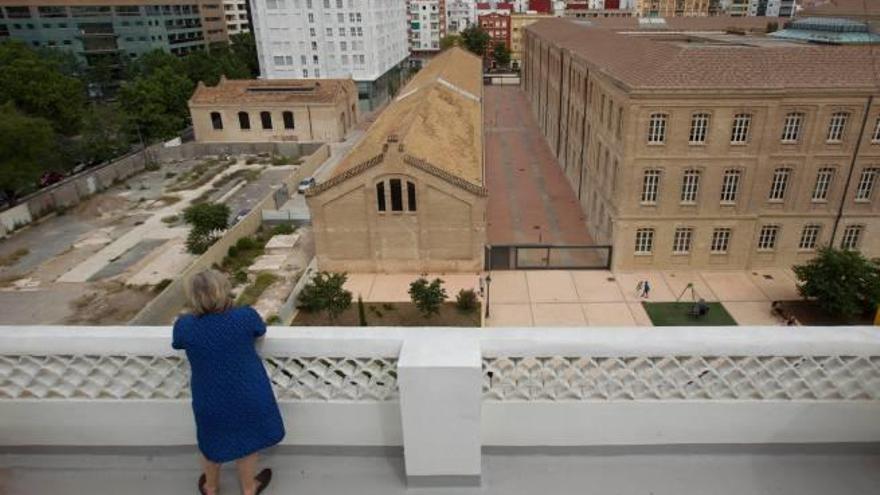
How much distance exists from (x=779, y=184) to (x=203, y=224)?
29144mm

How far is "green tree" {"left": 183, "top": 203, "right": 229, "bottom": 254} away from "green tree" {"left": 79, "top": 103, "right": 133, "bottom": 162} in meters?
21.5

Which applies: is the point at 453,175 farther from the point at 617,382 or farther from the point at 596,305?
the point at 617,382

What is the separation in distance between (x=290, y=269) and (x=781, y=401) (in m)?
27.8

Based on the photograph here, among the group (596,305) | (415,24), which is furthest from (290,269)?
(415,24)

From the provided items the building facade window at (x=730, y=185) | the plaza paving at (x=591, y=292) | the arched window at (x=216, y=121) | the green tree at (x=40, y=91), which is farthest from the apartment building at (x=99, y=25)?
the building facade window at (x=730, y=185)

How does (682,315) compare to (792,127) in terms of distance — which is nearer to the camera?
(682,315)

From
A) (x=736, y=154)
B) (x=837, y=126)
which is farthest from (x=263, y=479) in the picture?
(x=837, y=126)

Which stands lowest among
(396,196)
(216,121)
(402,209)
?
(216,121)

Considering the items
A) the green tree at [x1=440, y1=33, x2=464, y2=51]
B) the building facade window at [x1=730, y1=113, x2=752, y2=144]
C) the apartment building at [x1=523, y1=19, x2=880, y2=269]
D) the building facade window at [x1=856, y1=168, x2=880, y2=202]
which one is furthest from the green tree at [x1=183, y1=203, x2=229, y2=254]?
the green tree at [x1=440, y1=33, x2=464, y2=51]

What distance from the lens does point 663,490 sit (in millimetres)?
4375

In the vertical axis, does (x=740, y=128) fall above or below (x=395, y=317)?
above

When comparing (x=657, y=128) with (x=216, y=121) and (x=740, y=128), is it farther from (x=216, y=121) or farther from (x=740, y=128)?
(x=216, y=121)

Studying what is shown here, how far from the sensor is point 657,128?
24.6 meters

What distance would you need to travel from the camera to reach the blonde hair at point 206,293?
12.6 feet
